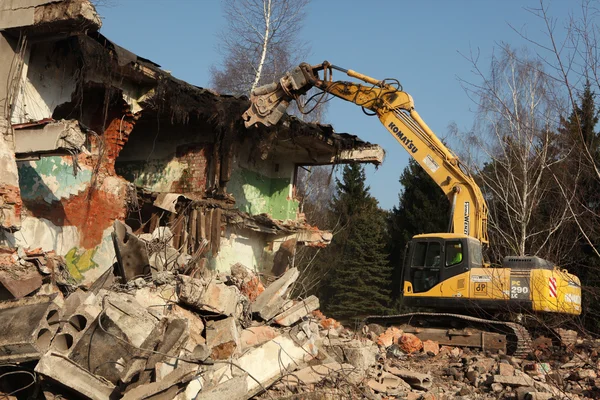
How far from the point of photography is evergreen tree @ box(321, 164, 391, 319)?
27641 millimetres

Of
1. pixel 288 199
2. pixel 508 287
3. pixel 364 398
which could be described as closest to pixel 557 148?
pixel 508 287

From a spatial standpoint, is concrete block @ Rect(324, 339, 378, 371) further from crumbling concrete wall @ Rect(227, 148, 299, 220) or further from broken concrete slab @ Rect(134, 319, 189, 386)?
crumbling concrete wall @ Rect(227, 148, 299, 220)

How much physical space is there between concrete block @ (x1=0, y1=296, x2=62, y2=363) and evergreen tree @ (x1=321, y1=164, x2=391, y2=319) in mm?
20028

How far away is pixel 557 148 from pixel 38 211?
497 inches

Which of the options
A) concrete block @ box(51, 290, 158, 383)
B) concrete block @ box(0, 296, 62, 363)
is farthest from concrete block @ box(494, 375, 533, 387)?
concrete block @ box(0, 296, 62, 363)

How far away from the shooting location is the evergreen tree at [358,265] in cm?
2764

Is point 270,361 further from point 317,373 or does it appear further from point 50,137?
point 50,137

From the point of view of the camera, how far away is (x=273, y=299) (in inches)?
374

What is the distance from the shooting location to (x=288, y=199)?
1673cm

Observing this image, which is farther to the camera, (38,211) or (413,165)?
(413,165)

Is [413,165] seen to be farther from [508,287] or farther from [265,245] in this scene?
[508,287]

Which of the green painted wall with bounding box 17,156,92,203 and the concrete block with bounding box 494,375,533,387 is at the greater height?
the green painted wall with bounding box 17,156,92,203

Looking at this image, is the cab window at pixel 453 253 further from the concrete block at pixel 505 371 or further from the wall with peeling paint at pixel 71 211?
the wall with peeling paint at pixel 71 211

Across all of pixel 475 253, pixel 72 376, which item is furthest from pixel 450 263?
pixel 72 376
